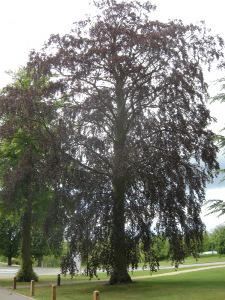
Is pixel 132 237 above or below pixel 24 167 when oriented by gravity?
below

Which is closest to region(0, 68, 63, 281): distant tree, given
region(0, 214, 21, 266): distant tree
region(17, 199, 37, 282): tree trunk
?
region(17, 199, 37, 282): tree trunk

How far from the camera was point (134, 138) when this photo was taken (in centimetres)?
2625

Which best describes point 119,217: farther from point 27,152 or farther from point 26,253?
point 26,253

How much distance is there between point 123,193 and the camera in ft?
88.5

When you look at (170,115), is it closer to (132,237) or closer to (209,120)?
(209,120)

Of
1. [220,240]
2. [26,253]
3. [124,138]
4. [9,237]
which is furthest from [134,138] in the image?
[9,237]

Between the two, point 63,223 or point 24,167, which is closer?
point 63,223

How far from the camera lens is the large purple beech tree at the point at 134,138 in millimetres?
25875

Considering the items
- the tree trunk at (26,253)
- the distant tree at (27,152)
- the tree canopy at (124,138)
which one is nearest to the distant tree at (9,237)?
the tree trunk at (26,253)

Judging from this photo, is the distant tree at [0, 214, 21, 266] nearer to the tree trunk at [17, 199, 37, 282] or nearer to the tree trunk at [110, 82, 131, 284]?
the tree trunk at [17, 199, 37, 282]

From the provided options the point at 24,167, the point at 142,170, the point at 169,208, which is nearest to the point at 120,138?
the point at 142,170

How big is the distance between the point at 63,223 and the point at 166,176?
5.84m

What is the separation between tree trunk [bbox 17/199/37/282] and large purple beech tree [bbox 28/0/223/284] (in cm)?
1022

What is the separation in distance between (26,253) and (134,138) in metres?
15.5
